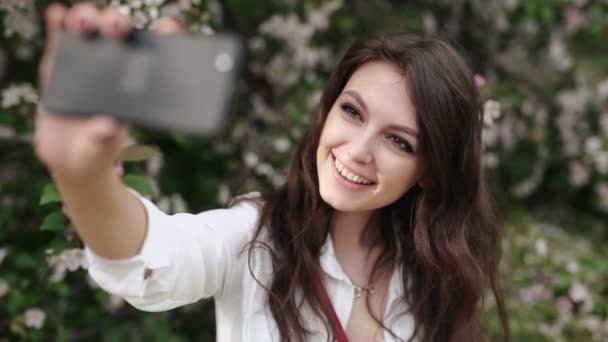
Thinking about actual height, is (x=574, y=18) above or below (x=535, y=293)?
above

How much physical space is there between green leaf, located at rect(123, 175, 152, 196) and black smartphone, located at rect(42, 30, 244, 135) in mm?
705

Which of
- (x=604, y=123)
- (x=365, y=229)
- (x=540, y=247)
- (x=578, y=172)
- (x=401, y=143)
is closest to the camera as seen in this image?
(x=401, y=143)

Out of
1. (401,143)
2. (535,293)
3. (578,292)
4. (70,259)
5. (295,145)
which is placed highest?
(401,143)

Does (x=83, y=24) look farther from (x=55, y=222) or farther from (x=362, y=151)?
(x=55, y=222)

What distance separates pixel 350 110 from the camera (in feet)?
4.79

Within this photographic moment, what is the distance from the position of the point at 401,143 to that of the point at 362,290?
481 mm

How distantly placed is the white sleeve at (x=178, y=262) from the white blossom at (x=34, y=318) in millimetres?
732

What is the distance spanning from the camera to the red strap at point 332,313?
1496mm

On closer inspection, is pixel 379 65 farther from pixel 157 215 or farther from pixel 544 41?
pixel 544 41

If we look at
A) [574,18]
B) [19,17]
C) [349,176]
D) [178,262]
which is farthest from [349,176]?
[574,18]

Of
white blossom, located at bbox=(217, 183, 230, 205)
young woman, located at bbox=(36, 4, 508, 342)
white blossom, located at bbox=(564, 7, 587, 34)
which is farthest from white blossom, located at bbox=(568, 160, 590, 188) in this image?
white blossom, located at bbox=(217, 183, 230, 205)

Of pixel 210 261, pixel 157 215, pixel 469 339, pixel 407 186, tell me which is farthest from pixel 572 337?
pixel 157 215

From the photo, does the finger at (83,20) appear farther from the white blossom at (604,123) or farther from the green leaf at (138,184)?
the white blossom at (604,123)

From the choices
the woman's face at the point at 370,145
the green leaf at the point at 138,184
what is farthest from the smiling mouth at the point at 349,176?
the green leaf at the point at 138,184
